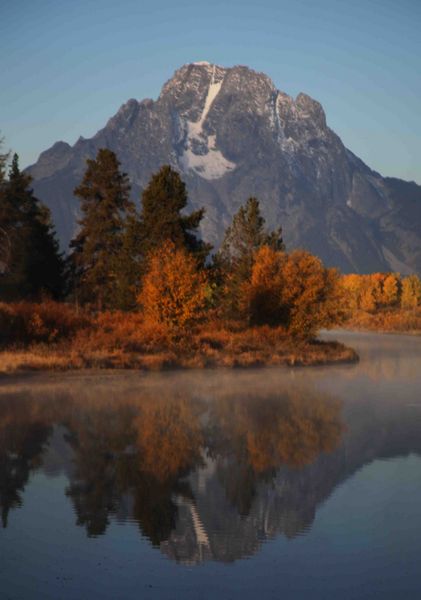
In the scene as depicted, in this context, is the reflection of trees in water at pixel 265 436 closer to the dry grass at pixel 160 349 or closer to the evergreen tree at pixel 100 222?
the dry grass at pixel 160 349

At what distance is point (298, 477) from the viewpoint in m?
13.2

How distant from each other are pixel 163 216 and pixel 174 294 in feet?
30.4

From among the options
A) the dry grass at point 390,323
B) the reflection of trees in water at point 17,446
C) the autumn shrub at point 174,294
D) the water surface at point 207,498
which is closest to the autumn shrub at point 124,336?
the autumn shrub at point 174,294

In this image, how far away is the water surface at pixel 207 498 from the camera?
837cm

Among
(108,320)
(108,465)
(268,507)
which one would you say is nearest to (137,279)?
(108,320)

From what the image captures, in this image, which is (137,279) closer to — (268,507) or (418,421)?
(418,421)

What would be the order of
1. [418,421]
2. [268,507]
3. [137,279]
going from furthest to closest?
[137,279] < [418,421] < [268,507]

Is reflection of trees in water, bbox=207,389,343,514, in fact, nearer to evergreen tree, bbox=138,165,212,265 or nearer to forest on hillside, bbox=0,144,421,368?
forest on hillside, bbox=0,144,421,368

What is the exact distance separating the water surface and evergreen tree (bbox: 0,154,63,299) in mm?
32927

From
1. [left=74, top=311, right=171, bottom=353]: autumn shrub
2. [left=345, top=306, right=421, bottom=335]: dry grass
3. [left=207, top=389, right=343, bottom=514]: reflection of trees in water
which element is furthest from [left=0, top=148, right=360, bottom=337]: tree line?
[left=345, top=306, right=421, bottom=335]: dry grass

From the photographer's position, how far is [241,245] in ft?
188

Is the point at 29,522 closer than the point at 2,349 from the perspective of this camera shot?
Yes

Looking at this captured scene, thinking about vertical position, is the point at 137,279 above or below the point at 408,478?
above

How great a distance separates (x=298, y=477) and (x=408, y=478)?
78.9 inches
